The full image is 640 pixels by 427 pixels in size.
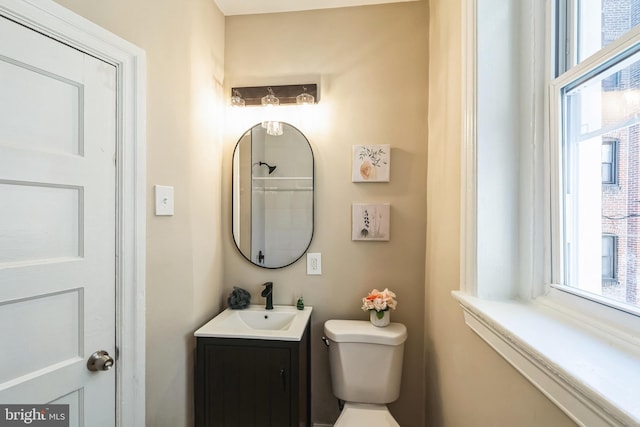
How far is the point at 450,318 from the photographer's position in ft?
→ 3.78

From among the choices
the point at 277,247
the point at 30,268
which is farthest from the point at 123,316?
the point at 277,247

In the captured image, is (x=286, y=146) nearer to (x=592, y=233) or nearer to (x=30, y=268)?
(x=30, y=268)

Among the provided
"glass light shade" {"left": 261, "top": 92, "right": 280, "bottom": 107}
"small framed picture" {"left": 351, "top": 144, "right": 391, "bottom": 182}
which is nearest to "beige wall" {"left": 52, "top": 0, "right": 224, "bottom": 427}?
"glass light shade" {"left": 261, "top": 92, "right": 280, "bottom": 107}

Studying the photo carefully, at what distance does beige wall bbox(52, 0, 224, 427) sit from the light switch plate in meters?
0.02

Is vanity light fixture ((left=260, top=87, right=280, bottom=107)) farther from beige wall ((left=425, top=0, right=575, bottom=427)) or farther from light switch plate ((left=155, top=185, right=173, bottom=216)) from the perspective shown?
beige wall ((left=425, top=0, right=575, bottom=427))

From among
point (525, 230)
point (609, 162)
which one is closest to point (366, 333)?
point (525, 230)

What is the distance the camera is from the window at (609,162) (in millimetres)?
627

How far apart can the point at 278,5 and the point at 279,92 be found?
498 millimetres

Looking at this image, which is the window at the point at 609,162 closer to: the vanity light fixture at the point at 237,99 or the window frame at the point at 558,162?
the window frame at the point at 558,162

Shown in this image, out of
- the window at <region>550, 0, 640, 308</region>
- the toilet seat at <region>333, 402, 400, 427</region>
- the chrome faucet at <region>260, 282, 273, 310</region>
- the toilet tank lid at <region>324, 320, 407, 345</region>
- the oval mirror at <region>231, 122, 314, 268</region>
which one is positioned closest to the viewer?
the window at <region>550, 0, 640, 308</region>

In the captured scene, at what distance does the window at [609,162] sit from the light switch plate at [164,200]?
1414 mm

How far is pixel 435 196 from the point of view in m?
1.39

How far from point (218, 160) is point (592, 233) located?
1636 millimetres

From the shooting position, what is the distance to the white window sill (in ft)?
1.40
